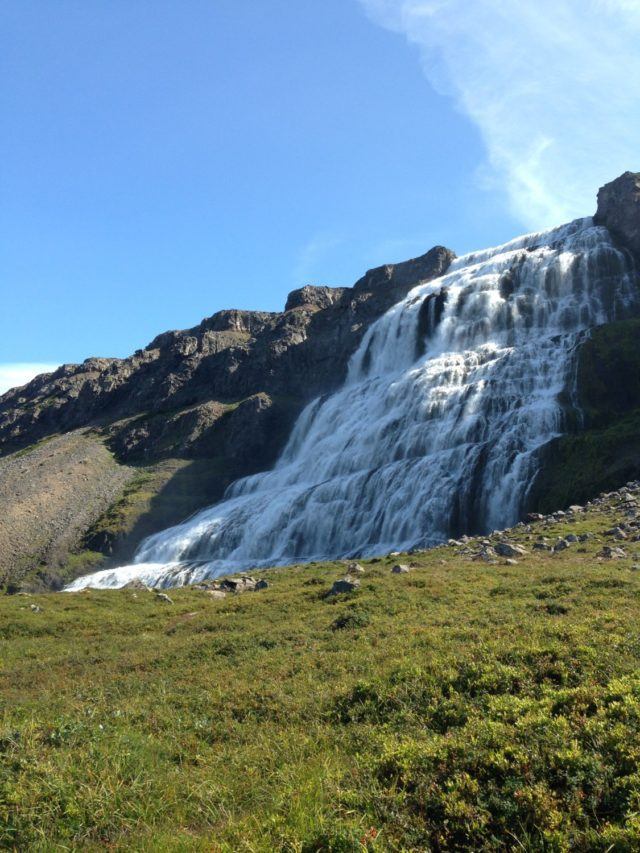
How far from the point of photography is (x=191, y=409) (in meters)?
110

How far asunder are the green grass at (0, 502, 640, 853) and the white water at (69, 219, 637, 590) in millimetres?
23721

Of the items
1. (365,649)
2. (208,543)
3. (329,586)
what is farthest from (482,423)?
(365,649)

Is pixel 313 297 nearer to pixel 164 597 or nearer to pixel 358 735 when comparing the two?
pixel 164 597

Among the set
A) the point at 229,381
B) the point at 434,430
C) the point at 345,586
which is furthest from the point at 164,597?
the point at 229,381

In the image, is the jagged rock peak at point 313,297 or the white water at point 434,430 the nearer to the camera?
the white water at point 434,430

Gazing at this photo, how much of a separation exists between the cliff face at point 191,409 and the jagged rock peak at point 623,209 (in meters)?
32.6

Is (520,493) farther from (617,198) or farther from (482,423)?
(617,198)

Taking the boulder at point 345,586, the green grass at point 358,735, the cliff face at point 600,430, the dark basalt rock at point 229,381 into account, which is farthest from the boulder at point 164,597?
the dark basalt rock at point 229,381

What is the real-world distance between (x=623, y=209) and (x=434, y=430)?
4136cm

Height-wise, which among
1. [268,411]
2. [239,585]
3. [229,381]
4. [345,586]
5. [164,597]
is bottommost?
[164,597]

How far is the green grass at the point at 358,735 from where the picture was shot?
5.72 m

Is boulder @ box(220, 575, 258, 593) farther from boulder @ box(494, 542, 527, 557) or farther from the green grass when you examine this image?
the green grass

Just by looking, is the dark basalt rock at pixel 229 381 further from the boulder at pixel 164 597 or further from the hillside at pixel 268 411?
the boulder at pixel 164 597

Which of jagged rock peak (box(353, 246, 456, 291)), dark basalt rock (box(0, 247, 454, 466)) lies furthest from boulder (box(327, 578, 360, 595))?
jagged rock peak (box(353, 246, 456, 291))
